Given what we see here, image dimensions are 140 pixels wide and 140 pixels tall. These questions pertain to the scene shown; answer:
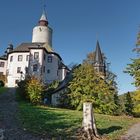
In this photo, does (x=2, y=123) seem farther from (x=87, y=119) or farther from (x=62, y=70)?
(x=62, y=70)

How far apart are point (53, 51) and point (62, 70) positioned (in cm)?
527

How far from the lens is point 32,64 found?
2704 inches

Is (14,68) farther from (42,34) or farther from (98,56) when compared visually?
(98,56)

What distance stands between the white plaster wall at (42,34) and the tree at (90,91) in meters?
40.8

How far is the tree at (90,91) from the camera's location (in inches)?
1518

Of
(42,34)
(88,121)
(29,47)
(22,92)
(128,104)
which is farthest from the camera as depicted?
(42,34)

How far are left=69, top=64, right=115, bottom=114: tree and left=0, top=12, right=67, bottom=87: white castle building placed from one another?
91.1ft

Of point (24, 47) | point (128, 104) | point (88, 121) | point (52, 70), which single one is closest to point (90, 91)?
point (128, 104)

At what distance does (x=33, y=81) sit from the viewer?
1741 inches

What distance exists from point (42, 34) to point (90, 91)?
44888 mm

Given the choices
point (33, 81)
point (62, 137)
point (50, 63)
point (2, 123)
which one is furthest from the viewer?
point (50, 63)

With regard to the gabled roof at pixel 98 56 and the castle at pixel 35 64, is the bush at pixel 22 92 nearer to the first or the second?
the castle at pixel 35 64

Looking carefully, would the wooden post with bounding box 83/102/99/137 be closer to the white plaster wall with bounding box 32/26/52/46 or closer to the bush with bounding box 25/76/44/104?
the bush with bounding box 25/76/44/104

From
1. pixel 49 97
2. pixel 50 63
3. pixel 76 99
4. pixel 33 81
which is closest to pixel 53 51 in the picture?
pixel 50 63
